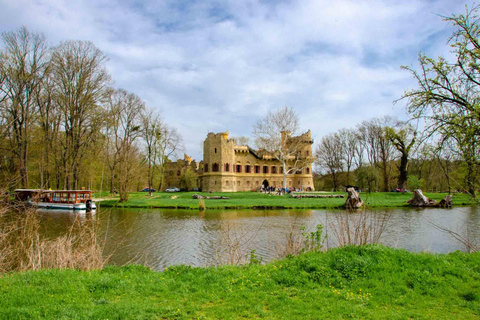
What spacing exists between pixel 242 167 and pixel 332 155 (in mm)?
16327

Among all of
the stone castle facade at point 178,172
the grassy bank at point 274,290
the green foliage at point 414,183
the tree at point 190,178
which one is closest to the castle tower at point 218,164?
the tree at point 190,178

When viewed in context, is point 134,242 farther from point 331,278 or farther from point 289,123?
point 289,123

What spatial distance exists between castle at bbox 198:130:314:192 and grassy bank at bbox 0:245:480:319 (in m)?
35.1

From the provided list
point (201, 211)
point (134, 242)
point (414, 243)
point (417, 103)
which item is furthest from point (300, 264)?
point (201, 211)

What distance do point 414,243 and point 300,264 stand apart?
23.6 ft

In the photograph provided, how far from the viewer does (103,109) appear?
2661 centimetres

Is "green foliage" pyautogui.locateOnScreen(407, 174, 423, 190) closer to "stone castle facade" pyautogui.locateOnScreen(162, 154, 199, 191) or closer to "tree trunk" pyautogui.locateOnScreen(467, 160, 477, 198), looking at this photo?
"tree trunk" pyautogui.locateOnScreen(467, 160, 477, 198)

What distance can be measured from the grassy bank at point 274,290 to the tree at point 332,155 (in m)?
45.6

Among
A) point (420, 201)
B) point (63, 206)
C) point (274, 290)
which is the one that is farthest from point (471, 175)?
point (63, 206)

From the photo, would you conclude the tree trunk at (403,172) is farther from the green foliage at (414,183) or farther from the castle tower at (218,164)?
the castle tower at (218,164)

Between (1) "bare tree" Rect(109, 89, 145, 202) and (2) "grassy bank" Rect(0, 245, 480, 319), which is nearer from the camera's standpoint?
(2) "grassy bank" Rect(0, 245, 480, 319)

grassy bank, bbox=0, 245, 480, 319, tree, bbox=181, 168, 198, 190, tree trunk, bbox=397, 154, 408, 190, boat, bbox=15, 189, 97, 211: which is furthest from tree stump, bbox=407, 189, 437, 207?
tree, bbox=181, 168, 198, 190

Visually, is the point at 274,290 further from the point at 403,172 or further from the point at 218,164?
the point at 403,172

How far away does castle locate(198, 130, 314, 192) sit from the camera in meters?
43.1
